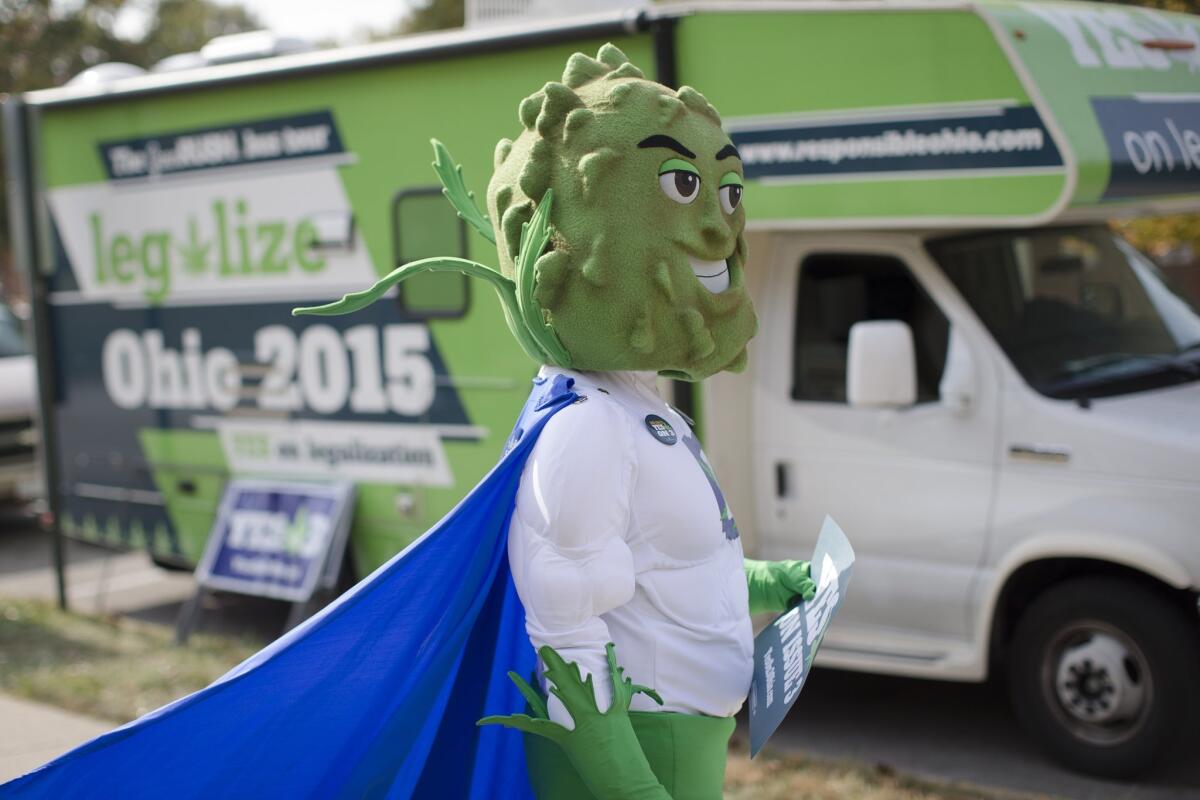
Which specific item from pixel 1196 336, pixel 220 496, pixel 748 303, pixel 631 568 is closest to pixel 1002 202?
pixel 1196 336

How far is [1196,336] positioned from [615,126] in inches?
143

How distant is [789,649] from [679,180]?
3.10 feet

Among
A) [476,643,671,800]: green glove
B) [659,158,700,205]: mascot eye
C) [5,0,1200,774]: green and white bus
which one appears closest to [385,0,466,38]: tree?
[5,0,1200,774]: green and white bus

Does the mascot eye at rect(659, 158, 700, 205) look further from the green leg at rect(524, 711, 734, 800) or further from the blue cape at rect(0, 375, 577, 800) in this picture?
the green leg at rect(524, 711, 734, 800)

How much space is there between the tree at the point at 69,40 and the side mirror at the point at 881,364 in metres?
16.8

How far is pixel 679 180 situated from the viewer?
254 centimetres

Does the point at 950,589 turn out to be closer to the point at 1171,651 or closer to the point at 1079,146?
the point at 1171,651

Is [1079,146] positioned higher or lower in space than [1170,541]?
higher

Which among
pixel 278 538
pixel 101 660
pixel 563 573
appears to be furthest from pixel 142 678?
pixel 563 573

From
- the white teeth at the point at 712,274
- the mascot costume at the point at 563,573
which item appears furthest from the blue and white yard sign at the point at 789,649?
the white teeth at the point at 712,274

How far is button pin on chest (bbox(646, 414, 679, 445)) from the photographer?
2586 millimetres

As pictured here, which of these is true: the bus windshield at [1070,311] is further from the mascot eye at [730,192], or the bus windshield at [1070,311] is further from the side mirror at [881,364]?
the mascot eye at [730,192]

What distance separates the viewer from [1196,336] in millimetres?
5293

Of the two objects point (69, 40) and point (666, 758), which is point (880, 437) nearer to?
point (666, 758)
